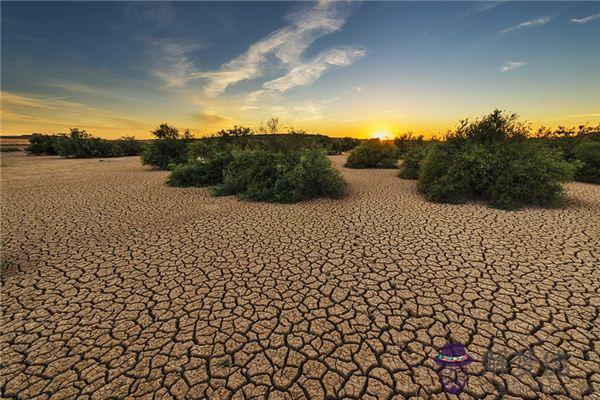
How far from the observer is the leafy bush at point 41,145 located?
91.8ft

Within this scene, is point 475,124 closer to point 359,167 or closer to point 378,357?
point 359,167

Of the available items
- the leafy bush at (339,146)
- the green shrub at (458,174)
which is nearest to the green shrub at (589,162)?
the green shrub at (458,174)

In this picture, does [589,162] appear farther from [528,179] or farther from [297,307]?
[297,307]

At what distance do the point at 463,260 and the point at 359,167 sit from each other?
13.1 m

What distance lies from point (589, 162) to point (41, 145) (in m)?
46.5

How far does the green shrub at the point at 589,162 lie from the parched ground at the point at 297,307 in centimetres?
749

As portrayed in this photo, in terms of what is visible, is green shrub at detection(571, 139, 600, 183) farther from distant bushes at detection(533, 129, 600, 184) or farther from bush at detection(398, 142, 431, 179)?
bush at detection(398, 142, 431, 179)

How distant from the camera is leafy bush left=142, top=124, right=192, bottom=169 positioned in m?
15.5

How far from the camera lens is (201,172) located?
1079cm

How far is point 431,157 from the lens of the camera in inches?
341

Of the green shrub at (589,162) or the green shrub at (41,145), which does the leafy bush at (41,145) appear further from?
the green shrub at (589,162)

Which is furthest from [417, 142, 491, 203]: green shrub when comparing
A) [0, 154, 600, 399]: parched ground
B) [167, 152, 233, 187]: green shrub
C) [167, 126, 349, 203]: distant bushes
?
[167, 152, 233, 187]: green shrub

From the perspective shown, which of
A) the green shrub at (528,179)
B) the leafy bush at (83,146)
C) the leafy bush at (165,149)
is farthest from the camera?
the leafy bush at (83,146)

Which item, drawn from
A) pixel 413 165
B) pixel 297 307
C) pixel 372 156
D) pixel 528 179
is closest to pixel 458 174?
pixel 528 179
